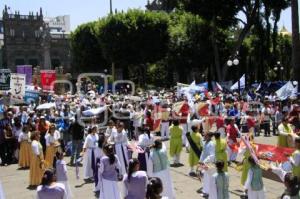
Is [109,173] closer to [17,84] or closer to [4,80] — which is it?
[17,84]

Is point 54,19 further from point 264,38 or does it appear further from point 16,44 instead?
point 264,38

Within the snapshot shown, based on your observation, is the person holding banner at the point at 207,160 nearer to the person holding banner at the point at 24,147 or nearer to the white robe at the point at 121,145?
the white robe at the point at 121,145

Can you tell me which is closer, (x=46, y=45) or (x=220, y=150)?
(x=220, y=150)

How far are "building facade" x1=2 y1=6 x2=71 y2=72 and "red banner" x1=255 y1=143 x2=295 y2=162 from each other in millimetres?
69086

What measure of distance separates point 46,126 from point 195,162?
5170 millimetres

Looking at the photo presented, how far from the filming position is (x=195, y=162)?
14125 millimetres

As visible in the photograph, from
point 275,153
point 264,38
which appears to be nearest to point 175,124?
point 275,153

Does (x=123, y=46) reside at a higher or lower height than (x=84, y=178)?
higher

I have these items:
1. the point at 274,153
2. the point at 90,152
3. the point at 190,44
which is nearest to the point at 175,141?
the point at 90,152

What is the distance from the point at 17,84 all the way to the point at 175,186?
1197 cm

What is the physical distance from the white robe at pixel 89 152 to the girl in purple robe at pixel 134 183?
4.98m

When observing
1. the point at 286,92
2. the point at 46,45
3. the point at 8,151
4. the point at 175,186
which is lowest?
the point at 175,186

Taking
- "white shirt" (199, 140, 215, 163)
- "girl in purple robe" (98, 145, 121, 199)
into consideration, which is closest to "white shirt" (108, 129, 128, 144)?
"white shirt" (199, 140, 215, 163)

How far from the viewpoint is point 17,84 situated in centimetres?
2320
